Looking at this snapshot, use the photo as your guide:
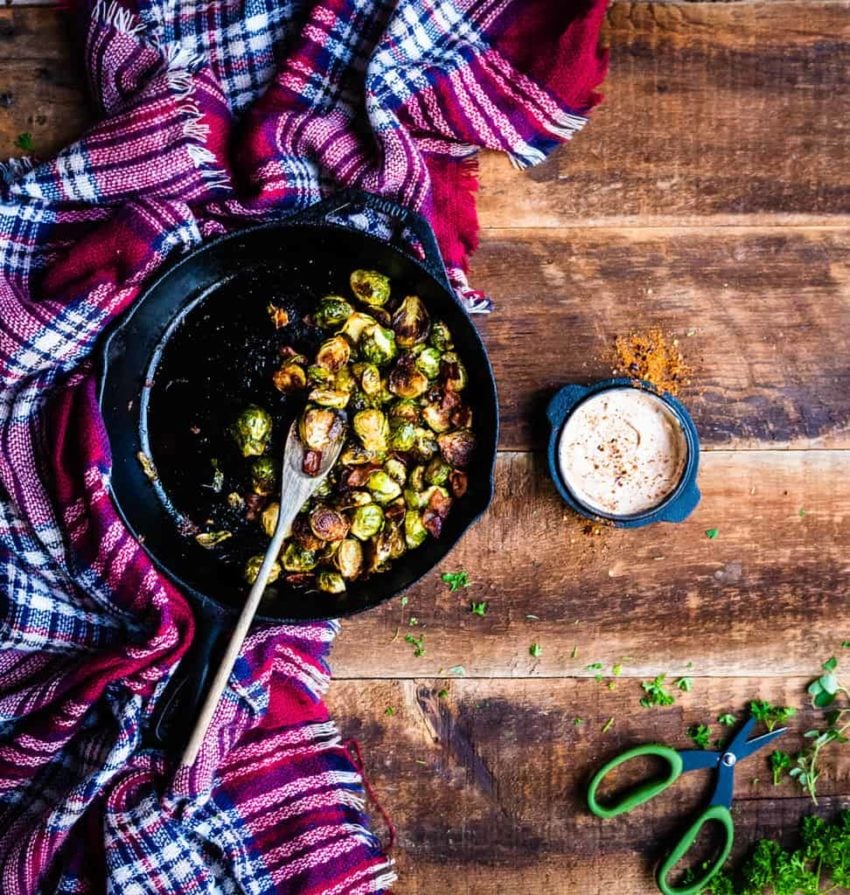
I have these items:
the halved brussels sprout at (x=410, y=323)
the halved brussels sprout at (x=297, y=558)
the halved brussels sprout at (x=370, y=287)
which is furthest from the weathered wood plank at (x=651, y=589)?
the halved brussels sprout at (x=370, y=287)

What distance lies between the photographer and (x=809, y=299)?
205cm

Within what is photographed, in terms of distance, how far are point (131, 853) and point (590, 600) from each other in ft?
3.50

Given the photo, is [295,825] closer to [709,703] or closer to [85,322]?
[709,703]

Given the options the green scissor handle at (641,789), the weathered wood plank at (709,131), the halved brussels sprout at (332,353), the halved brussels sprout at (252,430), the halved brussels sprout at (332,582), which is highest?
the weathered wood plank at (709,131)

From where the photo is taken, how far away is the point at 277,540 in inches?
69.7

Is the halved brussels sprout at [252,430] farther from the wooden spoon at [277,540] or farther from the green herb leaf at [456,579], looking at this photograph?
the green herb leaf at [456,579]

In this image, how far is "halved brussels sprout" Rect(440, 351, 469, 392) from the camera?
1.90 metres

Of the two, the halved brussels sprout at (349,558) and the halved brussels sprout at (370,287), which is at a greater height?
the halved brussels sprout at (370,287)

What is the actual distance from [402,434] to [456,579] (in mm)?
361

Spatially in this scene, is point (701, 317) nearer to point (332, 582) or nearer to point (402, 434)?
point (402, 434)

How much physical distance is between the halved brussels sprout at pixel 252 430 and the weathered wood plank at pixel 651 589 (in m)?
0.46

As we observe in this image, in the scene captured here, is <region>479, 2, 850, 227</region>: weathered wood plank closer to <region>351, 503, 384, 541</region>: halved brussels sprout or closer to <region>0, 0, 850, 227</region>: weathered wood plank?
<region>0, 0, 850, 227</region>: weathered wood plank

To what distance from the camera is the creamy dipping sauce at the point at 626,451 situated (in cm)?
196

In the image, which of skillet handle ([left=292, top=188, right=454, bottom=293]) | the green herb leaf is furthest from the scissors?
skillet handle ([left=292, top=188, right=454, bottom=293])
